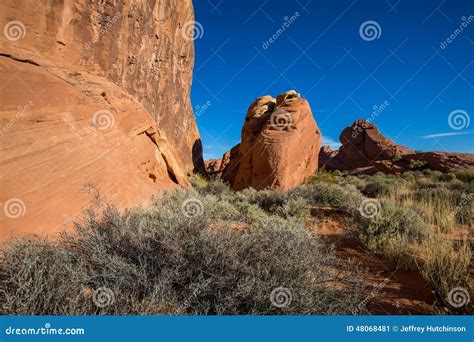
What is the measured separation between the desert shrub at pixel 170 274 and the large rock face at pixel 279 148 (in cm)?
994

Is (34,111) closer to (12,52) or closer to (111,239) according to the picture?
(12,52)

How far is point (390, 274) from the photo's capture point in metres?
4.13

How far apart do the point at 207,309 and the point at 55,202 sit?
323 cm

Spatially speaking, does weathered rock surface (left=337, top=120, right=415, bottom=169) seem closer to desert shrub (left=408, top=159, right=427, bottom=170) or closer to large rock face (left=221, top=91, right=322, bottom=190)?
desert shrub (left=408, top=159, right=427, bottom=170)

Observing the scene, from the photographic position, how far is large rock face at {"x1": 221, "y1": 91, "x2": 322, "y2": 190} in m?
13.4

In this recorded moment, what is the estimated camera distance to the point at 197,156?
19.2 m

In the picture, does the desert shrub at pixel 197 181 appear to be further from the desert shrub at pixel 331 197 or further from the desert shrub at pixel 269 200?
the desert shrub at pixel 331 197

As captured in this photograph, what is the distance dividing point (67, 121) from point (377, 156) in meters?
38.8

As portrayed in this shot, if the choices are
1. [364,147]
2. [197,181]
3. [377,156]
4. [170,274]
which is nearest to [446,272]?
[170,274]

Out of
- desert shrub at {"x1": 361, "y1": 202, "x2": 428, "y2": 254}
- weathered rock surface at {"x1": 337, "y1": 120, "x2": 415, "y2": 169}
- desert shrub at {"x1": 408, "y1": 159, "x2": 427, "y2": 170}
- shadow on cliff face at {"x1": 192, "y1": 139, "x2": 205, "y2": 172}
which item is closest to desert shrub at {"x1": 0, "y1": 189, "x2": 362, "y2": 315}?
desert shrub at {"x1": 361, "y1": 202, "x2": 428, "y2": 254}

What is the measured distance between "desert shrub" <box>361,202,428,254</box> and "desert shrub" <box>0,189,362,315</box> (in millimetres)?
2148

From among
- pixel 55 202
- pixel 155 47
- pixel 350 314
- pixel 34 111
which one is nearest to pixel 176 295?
pixel 350 314

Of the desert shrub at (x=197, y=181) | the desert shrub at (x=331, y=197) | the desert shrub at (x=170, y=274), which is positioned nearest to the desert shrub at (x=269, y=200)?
the desert shrub at (x=331, y=197)

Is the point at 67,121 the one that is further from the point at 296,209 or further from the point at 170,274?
the point at 296,209
